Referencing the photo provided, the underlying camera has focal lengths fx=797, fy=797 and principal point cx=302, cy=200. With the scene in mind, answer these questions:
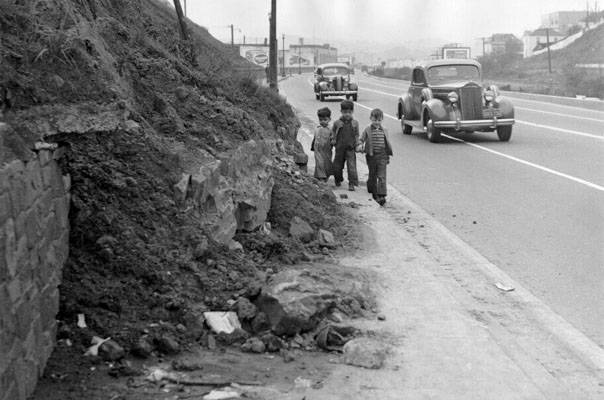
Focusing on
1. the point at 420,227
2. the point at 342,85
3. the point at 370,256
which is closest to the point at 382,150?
the point at 420,227

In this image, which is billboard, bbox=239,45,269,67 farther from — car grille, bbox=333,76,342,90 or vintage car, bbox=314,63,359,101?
car grille, bbox=333,76,342,90

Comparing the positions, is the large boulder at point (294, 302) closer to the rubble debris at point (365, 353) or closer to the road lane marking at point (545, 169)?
the rubble debris at point (365, 353)

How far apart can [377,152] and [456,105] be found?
9610 mm

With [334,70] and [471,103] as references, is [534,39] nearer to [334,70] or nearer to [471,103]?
[334,70]

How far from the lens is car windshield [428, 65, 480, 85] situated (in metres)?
21.3

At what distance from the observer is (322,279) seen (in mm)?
6086

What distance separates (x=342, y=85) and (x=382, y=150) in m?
29.7

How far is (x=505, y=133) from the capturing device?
19578 millimetres

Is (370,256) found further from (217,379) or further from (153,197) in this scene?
(217,379)

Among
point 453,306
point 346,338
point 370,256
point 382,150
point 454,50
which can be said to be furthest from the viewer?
point 454,50

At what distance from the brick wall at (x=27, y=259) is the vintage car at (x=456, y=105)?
51.6 ft

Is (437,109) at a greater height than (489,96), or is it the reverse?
(489,96)

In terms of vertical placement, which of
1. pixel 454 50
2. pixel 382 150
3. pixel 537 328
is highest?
pixel 454 50

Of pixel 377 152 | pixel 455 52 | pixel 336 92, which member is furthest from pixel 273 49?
pixel 455 52
